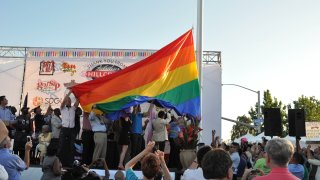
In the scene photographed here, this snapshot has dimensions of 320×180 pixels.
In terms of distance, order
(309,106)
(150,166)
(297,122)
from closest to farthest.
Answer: (150,166)
(297,122)
(309,106)

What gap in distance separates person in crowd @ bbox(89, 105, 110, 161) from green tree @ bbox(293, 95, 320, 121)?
47.7 m

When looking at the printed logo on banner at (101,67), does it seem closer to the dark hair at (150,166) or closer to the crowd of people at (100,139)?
the crowd of people at (100,139)

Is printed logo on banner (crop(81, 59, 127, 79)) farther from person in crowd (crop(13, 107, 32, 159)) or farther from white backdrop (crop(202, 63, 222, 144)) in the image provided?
person in crowd (crop(13, 107, 32, 159))

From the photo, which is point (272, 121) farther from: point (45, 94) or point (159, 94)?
point (45, 94)

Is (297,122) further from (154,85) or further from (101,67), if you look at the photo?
(101,67)

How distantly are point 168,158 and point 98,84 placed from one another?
2.95 m

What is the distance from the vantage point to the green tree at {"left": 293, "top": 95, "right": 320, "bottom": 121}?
55.1 meters

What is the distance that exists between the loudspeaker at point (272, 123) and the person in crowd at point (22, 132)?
658 centimetres

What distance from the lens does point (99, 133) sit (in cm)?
1050

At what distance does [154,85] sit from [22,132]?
3.96 metres

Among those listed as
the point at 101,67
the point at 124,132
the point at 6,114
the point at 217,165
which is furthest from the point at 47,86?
the point at 217,165

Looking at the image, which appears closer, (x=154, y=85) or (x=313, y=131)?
(x=154, y=85)

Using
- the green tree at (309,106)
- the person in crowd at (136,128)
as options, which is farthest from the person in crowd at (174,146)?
the green tree at (309,106)

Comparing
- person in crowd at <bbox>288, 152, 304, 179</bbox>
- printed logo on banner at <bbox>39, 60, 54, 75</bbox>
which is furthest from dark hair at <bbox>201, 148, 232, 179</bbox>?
printed logo on banner at <bbox>39, 60, 54, 75</bbox>
